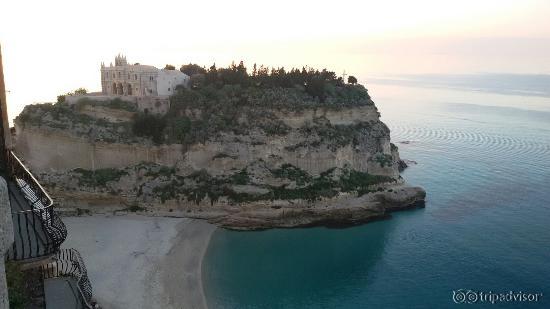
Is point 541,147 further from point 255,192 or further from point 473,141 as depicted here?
point 255,192

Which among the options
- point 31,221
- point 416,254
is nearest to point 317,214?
point 416,254

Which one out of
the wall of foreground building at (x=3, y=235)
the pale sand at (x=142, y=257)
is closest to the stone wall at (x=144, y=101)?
the pale sand at (x=142, y=257)

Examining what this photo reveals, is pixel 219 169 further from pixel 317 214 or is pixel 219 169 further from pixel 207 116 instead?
pixel 317 214

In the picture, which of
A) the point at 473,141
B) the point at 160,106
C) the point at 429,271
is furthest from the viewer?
the point at 473,141

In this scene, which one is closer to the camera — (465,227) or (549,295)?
(549,295)

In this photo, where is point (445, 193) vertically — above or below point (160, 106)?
below

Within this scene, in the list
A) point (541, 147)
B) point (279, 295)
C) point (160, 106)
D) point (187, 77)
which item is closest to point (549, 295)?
point (279, 295)

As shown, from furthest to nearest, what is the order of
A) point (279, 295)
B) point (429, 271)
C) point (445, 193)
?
point (445, 193) < point (429, 271) < point (279, 295)

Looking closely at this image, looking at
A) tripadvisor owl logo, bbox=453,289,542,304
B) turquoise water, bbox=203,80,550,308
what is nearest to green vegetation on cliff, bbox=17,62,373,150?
turquoise water, bbox=203,80,550,308
